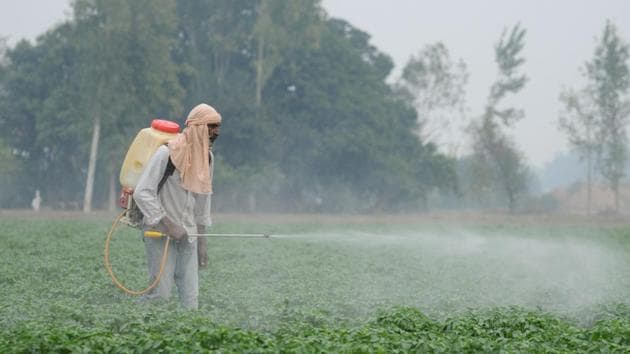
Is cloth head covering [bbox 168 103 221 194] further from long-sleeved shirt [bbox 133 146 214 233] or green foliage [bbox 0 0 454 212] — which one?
green foliage [bbox 0 0 454 212]

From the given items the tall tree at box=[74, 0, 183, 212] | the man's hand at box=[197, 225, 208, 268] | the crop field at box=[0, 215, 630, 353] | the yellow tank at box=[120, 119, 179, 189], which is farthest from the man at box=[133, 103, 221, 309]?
the tall tree at box=[74, 0, 183, 212]

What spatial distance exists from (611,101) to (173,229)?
159 ft

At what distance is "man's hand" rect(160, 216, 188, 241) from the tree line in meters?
35.4

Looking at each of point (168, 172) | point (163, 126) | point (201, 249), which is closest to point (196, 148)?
point (168, 172)

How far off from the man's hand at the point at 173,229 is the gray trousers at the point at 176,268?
211mm

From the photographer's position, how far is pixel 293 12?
49.0 metres

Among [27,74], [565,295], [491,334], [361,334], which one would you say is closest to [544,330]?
[491,334]

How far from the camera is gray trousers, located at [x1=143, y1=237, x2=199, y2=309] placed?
833cm

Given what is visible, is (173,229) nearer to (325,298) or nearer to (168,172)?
(168,172)

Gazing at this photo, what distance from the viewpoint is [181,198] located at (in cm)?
839

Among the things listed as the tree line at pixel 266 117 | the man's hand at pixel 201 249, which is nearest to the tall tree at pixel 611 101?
the tree line at pixel 266 117

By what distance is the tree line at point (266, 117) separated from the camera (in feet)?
152

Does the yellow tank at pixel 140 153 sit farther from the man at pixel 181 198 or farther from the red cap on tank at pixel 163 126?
the man at pixel 181 198

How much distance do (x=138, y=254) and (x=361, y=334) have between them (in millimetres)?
11568
